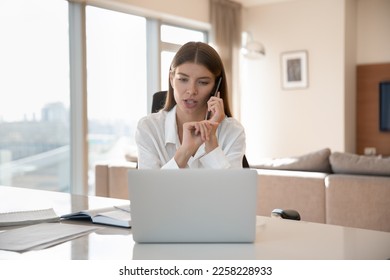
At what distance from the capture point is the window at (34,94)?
439 centimetres

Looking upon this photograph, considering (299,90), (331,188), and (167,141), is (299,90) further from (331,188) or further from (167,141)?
(167,141)

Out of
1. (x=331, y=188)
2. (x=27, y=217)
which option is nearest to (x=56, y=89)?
(x=331, y=188)

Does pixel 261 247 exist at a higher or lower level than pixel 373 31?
lower

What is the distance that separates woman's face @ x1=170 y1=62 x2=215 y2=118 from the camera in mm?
1913

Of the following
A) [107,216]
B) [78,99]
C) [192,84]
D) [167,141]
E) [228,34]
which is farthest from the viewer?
[228,34]

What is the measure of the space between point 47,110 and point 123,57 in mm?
1340

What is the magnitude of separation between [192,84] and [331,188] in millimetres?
1665

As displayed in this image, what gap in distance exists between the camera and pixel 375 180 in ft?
10.1

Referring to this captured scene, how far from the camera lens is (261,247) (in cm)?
119

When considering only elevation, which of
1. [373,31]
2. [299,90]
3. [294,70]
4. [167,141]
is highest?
[373,31]

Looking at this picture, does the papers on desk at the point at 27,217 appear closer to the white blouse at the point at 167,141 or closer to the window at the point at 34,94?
the white blouse at the point at 167,141

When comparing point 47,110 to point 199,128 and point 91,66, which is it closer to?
point 91,66

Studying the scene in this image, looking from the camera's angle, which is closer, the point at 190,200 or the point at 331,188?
the point at 190,200

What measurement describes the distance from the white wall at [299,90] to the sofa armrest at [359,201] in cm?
371
